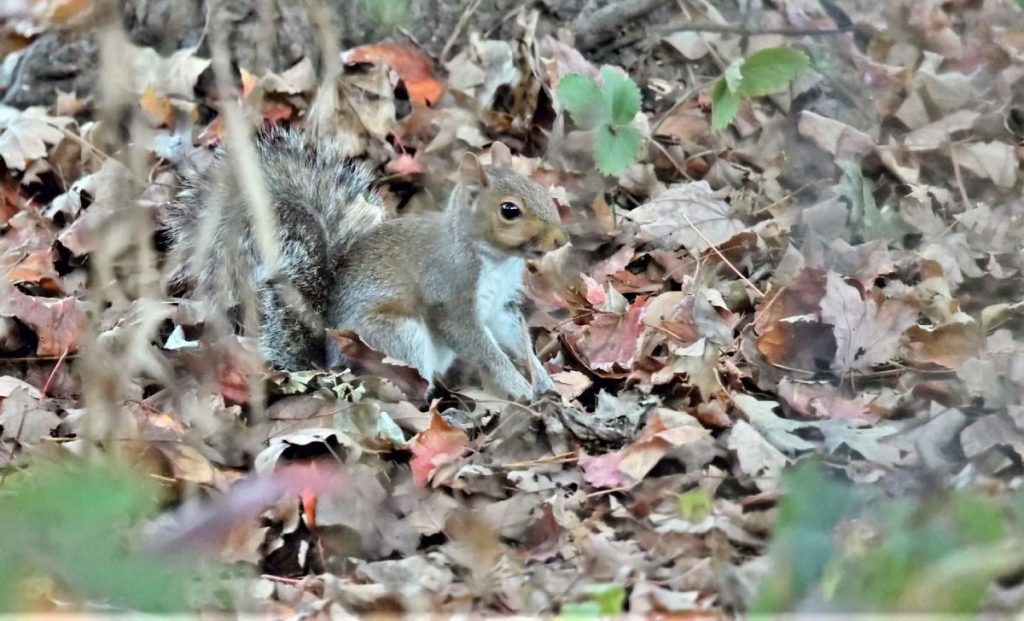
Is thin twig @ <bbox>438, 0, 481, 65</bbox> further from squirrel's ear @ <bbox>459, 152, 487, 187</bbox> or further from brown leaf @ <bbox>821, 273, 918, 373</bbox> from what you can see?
brown leaf @ <bbox>821, 273, 918, 373</bbox>

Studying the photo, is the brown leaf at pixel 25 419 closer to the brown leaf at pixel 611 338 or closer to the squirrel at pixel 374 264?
the squirrel at pixel 374 264

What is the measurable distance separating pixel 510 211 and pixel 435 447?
0.87m

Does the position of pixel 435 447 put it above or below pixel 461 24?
below

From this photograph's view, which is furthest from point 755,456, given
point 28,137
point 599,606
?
point 28,137

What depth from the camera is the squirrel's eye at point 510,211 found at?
12.5 ft

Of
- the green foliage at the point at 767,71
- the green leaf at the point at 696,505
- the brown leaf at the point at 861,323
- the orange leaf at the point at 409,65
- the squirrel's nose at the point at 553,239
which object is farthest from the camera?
the orange leaf at the point at 409,65

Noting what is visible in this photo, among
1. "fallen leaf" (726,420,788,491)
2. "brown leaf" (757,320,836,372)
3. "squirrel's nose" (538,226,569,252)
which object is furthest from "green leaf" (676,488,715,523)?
"squirrel's nose" (538,226,569,252)

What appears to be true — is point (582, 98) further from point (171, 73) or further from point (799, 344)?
point (171, 73)

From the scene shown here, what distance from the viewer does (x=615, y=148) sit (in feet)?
13.7

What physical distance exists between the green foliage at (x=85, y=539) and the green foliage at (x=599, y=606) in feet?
3.07

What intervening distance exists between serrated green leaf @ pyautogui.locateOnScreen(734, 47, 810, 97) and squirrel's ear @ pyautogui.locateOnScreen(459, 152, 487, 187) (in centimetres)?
86

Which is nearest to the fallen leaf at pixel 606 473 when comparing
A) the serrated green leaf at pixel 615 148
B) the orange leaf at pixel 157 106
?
the serrated green leaf at pixel 615 148

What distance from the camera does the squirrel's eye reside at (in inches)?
149

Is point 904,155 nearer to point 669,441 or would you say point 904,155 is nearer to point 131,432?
point 669,441
